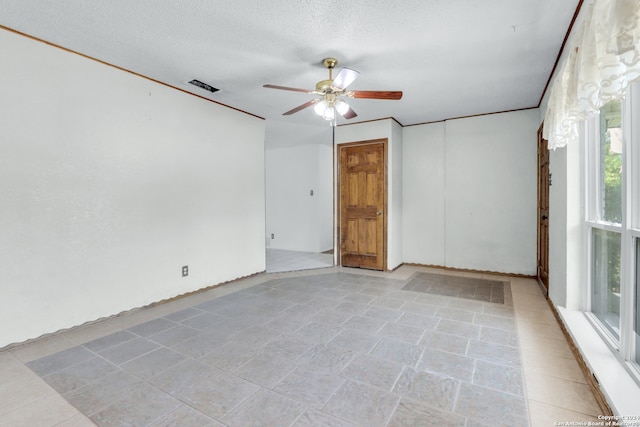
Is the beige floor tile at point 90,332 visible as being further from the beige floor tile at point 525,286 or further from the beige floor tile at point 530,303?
the beige floor tile at point 525,286

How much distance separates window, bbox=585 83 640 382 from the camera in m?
1.67

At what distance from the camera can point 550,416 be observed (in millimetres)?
1577

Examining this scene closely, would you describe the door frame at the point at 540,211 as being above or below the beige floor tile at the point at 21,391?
above

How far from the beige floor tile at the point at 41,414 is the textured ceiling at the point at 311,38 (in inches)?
99.5

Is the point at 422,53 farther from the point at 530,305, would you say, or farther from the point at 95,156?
the point at 95,156

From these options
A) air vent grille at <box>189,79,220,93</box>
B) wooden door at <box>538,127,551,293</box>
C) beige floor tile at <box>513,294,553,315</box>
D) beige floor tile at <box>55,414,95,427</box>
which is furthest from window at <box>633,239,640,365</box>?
air vent grille at <box>189,79,220,93</box>

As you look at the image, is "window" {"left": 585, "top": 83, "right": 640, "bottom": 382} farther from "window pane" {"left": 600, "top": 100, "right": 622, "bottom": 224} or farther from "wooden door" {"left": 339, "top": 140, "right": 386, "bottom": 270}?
"wooden door" {"left": 339, "top": 140, "right": 386, "bottom": 270}

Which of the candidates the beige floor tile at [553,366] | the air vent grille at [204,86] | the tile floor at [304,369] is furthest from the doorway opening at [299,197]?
the beige floor tile at [553,366]

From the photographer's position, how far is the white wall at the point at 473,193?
14.5 ft

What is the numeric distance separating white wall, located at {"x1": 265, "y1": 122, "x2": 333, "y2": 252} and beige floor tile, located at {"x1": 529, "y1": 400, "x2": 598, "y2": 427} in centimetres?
521

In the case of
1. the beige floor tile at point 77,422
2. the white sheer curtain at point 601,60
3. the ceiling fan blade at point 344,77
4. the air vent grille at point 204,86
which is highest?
the air vent grille at point 204,86

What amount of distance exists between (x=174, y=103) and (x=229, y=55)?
1163 mm

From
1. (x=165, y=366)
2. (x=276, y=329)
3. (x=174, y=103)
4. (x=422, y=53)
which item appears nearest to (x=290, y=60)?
(x=422, y=53)

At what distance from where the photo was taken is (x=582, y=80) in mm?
Answer: 1500
